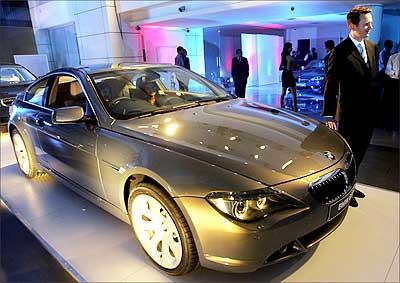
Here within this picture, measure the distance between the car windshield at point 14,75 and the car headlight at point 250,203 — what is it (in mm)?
3911

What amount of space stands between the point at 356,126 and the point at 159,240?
167 centimetres

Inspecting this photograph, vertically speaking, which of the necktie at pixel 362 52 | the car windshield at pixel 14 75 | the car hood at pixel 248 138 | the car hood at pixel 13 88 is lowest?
the car hood at pixel 248 138

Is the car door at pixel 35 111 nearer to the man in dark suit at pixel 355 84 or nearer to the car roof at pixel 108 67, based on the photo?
the car roof at pixel 108 67

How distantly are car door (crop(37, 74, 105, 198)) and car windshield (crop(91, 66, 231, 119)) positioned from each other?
0.16m

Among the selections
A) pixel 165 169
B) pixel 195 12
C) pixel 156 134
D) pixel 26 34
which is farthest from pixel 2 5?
pixel 165 169

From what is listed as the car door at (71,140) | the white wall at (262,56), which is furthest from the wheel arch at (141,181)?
the white wall at (262,56)

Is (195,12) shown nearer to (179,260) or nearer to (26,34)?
(26,34)

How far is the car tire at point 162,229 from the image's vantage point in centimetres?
142

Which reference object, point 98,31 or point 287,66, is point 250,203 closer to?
point 287,66

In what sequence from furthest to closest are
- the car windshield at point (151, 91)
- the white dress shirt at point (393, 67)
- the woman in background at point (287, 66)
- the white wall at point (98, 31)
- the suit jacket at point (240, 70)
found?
the white wall at point (98, 31) → the suit jacket at point (240, 70) → the woman in background at point (287, 66) → the white dress shirt at point (393, 67) → the car windshield at point (151, 91)

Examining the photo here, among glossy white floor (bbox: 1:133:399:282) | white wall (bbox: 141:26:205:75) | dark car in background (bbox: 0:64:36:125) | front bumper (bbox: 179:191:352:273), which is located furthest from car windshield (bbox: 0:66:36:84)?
front bumper (bbox: 179:191:352:273)

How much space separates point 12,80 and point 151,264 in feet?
12.4

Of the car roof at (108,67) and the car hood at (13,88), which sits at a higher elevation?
the car roof at (108,67)

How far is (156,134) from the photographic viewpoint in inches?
65.2
